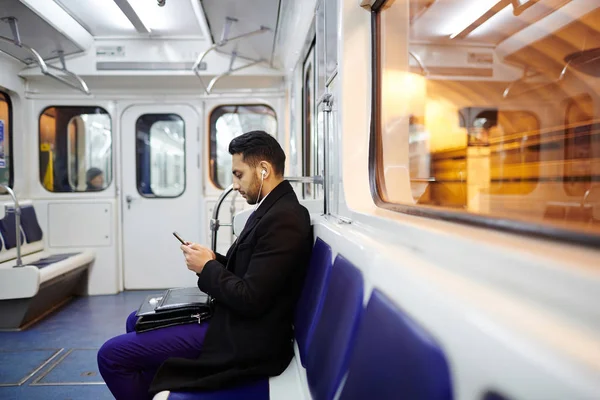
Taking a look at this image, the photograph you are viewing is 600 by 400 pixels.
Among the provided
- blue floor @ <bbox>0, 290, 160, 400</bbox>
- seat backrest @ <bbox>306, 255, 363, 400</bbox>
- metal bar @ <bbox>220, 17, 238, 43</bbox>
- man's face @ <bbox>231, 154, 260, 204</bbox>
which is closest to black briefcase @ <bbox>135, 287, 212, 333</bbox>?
man's face @ <bbox>231, 154, 260, 204</bbox>

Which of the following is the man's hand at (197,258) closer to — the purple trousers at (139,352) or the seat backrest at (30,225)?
the purple trousers at (139,352)

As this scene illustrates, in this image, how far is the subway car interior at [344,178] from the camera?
0.65 metres

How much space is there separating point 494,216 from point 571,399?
490 mm

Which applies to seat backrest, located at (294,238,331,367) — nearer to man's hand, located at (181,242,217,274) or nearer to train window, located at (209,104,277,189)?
man's hand, located at (181,242,217,274)

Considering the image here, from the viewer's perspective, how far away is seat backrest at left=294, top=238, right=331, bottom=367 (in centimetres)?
149

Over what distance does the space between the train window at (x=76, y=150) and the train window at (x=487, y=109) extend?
3992 mm

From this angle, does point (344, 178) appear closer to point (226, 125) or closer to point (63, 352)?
point (63, 352)

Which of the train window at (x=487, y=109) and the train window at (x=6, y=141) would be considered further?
the train window at (x=6, y=141)

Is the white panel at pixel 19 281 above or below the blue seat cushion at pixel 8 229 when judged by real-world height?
below

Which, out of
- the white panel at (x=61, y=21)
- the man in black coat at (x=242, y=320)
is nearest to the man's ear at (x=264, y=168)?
the man in black coat at (x=242, y=320)

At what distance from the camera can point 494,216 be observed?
0.86m

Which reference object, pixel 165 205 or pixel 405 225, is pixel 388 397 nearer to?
pixel 405 225

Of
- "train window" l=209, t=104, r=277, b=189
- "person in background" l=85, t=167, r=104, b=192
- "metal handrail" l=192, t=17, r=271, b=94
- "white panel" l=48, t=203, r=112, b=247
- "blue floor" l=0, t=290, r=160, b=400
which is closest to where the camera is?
"blue floor" l=0, t=290, r=160, b=400

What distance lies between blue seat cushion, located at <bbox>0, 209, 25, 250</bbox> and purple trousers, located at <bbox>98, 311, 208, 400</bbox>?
292cm
